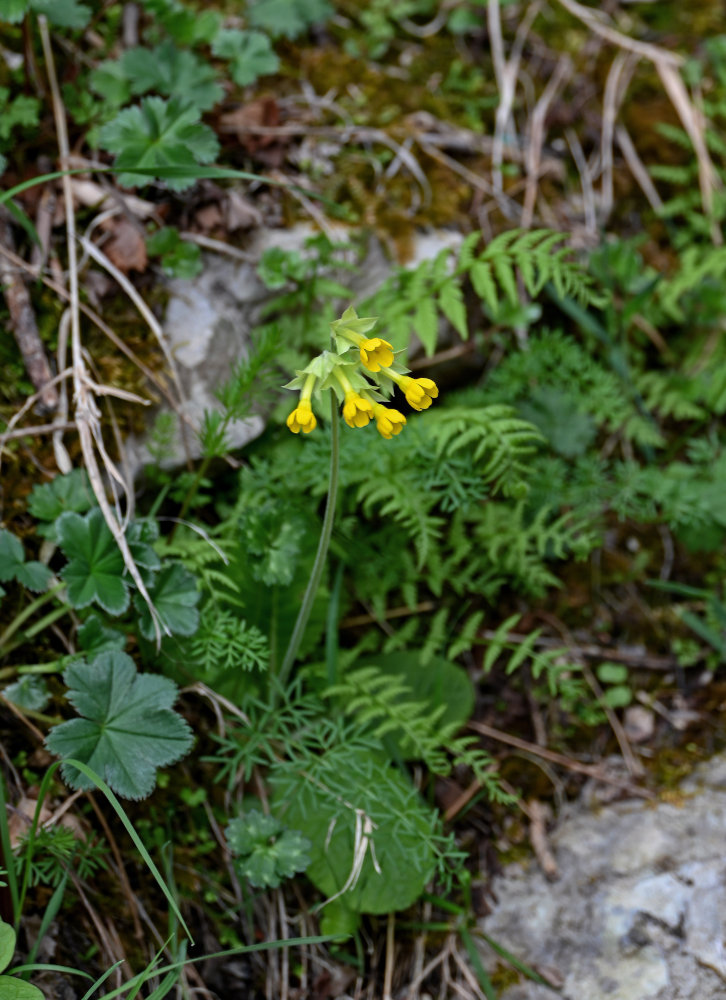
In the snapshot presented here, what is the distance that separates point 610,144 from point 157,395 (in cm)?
246

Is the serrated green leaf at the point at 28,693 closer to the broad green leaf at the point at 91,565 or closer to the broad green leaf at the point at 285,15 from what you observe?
the broad green leaf at the point at 91,565

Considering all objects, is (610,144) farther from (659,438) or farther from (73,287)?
(73,287)

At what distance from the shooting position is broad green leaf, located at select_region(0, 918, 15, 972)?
1834 millimetres

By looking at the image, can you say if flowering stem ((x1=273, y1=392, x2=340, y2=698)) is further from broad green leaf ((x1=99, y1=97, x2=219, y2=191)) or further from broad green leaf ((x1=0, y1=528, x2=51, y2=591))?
broad green leaf ((x1=99, y1=97, x2=219, y2=191))

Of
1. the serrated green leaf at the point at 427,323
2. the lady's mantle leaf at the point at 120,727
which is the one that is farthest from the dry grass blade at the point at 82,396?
the serrated green leaf at the point at 427,323

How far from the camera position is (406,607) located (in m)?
2.97

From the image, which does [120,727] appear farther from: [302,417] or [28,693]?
[302,417]

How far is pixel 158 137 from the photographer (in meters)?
2.74

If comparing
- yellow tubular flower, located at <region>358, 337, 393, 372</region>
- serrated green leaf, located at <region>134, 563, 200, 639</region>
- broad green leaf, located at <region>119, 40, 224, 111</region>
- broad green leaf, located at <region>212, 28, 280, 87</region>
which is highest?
broad green leaf, located at <region>212, 28, 280, 87</region>

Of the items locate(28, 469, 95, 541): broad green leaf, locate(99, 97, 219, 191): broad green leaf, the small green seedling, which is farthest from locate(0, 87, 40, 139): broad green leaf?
the small green seedling

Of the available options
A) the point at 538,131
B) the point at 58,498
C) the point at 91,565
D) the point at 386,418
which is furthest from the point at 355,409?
the point at 538,131

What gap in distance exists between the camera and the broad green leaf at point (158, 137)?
8.78ft

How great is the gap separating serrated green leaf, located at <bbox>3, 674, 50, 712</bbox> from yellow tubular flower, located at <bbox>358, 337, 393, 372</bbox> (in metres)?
1.33

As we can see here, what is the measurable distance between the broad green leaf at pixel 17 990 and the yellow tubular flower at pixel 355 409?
58.4 inches
